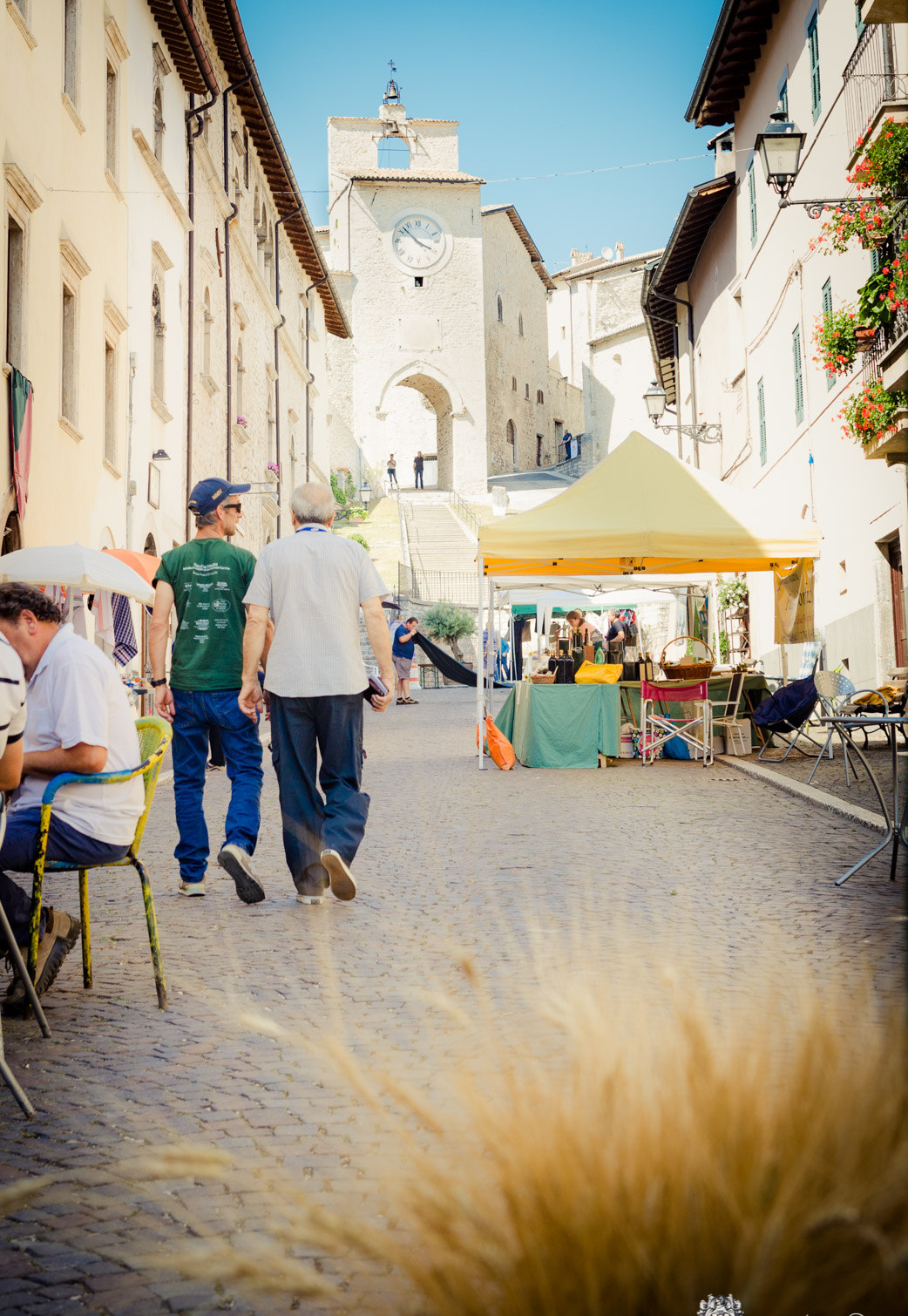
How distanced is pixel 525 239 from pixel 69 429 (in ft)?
193

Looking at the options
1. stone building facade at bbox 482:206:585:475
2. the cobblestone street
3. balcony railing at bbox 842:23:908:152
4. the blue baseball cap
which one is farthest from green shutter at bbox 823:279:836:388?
stone building facade at bbox 482:206:585:475

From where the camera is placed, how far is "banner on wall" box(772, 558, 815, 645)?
45.8ft

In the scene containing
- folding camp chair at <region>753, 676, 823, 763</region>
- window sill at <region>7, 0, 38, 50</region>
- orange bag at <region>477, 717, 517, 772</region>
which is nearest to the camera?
A: window sill at <region>7, 0, 38, 50</region>

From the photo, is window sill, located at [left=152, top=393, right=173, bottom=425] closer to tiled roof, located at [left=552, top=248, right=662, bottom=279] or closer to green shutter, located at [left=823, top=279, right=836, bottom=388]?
green shutter, located at [left=823, top=279, right=836, bottom=388]

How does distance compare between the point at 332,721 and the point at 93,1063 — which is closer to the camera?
the point at 93,1063

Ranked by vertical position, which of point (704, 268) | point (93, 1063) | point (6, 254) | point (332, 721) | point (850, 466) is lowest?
point (93, 1063)

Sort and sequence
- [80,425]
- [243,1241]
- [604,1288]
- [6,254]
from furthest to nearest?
[80,425] < [6,254] < [243,1241] < [604,1288]

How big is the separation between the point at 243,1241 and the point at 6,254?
12.5 meters

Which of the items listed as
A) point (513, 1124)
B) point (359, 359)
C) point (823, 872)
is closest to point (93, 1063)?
point (513, 1124)

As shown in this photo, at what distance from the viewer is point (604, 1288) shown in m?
1.43

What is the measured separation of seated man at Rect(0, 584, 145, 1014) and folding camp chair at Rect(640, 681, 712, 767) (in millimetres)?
9660

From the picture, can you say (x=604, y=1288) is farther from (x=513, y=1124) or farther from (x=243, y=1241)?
(x=243, y=1241)

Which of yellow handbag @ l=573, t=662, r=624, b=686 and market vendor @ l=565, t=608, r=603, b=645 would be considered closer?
yellow handbag @ l=573, t=662, r=624, b=686

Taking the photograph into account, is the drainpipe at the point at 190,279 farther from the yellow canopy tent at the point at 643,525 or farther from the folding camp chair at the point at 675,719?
the folding camp chair at the point at 675,719
